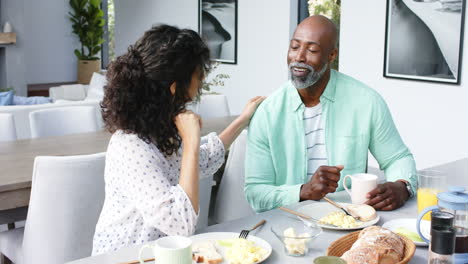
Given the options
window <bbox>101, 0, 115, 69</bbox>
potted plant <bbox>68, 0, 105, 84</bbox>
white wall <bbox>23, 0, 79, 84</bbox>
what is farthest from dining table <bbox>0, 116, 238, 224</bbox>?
white wall <bbox>23, 0, 79, 84</bbox>

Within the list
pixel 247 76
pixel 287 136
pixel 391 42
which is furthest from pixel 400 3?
pixel 287 136

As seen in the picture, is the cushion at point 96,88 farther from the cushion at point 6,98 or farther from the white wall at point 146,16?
the cushion at point 6,98

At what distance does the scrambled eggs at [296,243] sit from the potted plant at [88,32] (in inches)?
327

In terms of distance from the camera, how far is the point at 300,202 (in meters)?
1.67

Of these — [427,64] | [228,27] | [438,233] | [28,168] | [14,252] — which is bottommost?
[14,252]

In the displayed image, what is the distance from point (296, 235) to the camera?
4.11ft

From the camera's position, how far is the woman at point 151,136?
137 centimetres

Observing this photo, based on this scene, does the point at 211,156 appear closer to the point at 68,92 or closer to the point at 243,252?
the point at 243,252

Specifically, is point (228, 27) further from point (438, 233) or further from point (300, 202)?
point (438, 233)

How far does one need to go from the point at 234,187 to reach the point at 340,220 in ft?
3.29

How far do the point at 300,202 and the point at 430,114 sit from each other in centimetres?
298

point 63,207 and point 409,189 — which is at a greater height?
point 409,189

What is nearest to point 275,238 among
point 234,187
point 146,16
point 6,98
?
point 234,187

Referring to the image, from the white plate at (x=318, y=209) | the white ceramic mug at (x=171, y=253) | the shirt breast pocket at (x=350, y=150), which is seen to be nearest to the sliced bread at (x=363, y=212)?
the white plate at (x=318, y=209)
